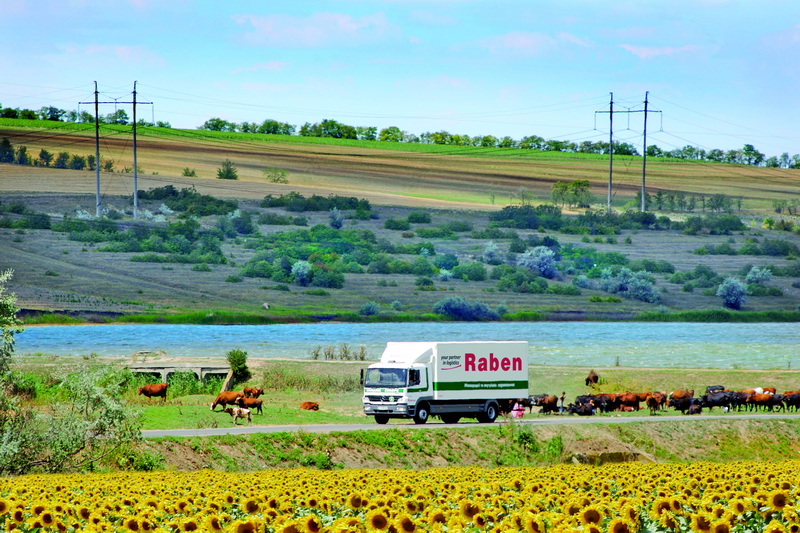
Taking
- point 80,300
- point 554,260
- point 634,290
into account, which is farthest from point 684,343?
point 80,300

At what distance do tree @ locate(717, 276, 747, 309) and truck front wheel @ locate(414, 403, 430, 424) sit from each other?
401 feet

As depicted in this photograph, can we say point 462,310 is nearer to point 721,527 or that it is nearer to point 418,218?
point 418,218

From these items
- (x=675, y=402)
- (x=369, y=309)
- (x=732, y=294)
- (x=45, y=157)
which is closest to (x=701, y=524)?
(x=675, y=402)

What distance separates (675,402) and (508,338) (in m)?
63.6

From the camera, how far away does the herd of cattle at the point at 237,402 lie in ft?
125

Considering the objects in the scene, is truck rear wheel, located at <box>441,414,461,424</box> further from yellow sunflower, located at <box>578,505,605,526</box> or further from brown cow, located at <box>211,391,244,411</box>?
yellow sunflower, located at <box>578,505,605,526</box>

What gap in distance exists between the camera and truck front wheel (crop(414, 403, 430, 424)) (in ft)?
129

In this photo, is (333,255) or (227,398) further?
(333,255)

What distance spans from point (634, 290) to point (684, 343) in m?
55.5

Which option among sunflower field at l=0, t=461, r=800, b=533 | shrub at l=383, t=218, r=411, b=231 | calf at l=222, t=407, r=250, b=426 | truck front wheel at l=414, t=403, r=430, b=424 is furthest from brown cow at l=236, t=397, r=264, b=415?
shrub at l=383, t=218, r=411, b=231

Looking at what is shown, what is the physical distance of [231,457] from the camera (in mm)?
30891

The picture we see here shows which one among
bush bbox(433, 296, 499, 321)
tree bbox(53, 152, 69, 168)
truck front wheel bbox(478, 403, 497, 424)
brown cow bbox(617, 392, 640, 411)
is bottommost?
bush bbox(433, 296, 499, 321)

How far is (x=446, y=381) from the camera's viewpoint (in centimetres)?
3981

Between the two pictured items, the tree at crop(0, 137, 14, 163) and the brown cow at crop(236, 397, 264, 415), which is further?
the tree at crop(0, 137, 14, 163)
